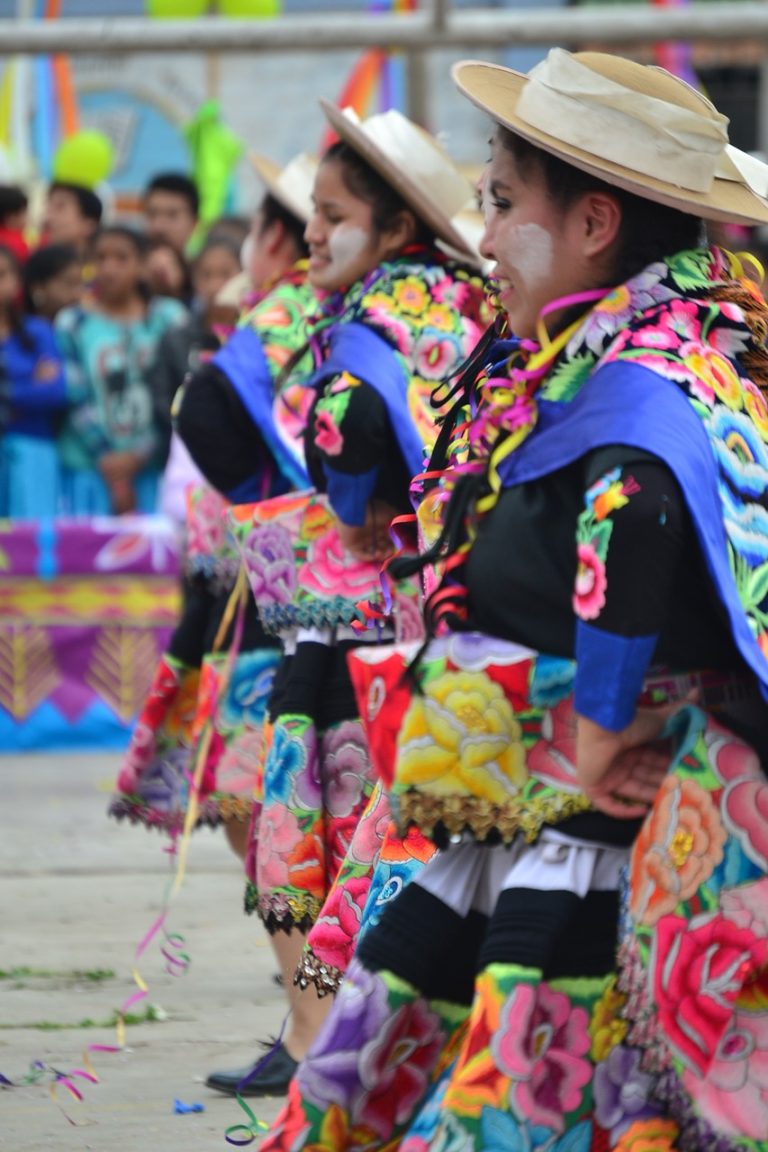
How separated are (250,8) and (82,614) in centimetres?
515

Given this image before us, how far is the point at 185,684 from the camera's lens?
5.97 meters

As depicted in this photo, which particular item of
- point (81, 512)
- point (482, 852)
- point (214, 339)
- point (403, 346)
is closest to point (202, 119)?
point (81, 512)

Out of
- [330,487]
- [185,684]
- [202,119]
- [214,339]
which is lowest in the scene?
[202,119]

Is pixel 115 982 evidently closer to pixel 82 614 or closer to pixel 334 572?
pixel 334 572

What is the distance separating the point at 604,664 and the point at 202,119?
13557mm

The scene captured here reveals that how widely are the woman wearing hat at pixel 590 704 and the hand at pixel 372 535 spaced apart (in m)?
1.55

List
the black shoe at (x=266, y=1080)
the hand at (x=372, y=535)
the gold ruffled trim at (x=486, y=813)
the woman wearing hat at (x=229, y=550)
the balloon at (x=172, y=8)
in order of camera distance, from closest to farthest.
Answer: the gold ruffled trim at (x=486, y=813) < the hand at (x=372, y=535) < the black shoe at (x=266, y=1080) < the woman wearing hat at (x=229, y=550) < the balloon at (x=172, y=8)

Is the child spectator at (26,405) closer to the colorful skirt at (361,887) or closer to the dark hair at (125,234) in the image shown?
the dark hair at (125,234)

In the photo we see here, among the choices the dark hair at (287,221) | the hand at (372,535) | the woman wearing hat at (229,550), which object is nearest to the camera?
the hand at (372,535)

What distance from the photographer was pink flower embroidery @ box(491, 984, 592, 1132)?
2754mm

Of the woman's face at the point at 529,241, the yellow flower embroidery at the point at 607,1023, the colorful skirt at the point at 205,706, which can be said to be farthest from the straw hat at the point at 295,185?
the yellow flower embroidery at the point at 607,1023

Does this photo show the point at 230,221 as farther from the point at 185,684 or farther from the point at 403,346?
the point at 403,346

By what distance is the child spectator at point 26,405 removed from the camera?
432 inches

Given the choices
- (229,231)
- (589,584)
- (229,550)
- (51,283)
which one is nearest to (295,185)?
(229,550)
